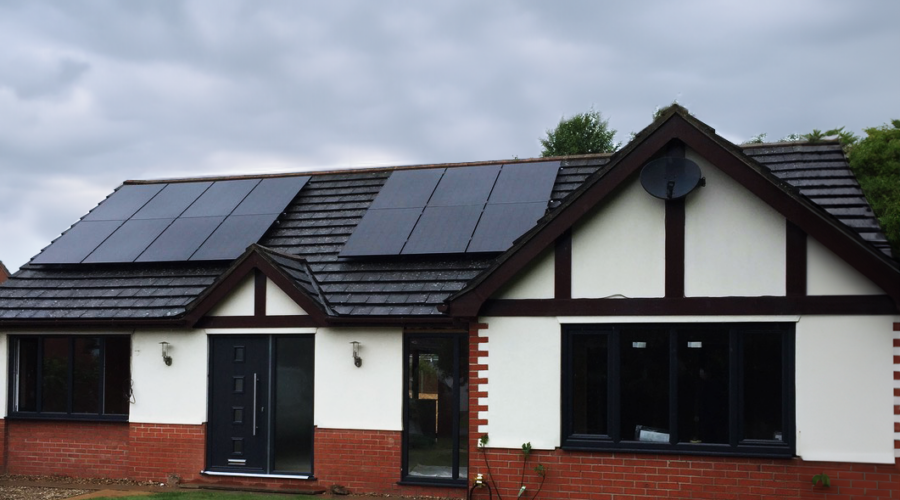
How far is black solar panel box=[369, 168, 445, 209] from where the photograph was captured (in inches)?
615

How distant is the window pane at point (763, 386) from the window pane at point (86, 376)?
1014 cm

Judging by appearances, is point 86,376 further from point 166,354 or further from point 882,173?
point 882,173

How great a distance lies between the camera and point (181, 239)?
52.5 feet

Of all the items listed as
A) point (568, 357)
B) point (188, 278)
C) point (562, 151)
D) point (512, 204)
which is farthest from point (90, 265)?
point (562, 151)

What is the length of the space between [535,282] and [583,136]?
32.3 metres

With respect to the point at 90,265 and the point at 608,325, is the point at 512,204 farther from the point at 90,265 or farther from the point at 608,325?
the point at 90,265

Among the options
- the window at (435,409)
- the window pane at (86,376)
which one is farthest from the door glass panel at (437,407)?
the window pane at (86,376)

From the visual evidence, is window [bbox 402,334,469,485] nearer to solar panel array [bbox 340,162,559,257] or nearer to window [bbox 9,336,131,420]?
solar panel array [bbox 340,162,559,257]

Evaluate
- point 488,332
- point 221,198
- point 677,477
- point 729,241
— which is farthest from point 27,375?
point 729,241

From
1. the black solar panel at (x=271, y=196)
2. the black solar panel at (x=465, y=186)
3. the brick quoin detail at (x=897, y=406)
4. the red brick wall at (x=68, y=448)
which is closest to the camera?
the brick quoin detail at (x=897, y=406)

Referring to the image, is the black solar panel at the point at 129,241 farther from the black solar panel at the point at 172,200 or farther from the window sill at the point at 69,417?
the window sill at the point at 69,417

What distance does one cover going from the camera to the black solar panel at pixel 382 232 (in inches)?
565

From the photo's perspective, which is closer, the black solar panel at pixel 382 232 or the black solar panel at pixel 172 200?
the black solar panel at pixel 382 232

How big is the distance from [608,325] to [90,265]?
959 centimetres
